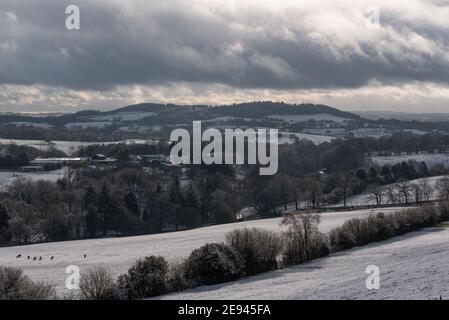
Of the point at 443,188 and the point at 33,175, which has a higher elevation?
the point at 33,175

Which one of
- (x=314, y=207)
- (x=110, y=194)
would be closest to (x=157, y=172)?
(x=110, y=194)

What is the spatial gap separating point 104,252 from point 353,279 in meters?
46.3

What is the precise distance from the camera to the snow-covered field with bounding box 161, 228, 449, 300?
29.5 metres

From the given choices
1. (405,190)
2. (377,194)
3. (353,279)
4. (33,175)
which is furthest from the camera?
(33,175)

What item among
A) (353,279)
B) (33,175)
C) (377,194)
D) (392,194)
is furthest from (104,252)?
(33,175)

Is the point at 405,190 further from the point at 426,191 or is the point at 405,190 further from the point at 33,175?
the point at 33,175

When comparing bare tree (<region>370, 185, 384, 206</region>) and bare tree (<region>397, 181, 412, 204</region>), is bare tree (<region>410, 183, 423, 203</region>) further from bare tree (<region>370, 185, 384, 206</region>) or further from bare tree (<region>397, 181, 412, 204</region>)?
bare tree (<region>370, 185, 384, 206</region>)

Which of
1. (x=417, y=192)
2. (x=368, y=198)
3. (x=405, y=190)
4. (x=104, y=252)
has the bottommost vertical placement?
(x=104, y=252)

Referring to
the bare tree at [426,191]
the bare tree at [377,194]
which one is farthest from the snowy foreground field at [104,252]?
the bare tree at [426,191]

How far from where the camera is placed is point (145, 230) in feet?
375

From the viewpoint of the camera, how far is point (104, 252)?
245 ft
